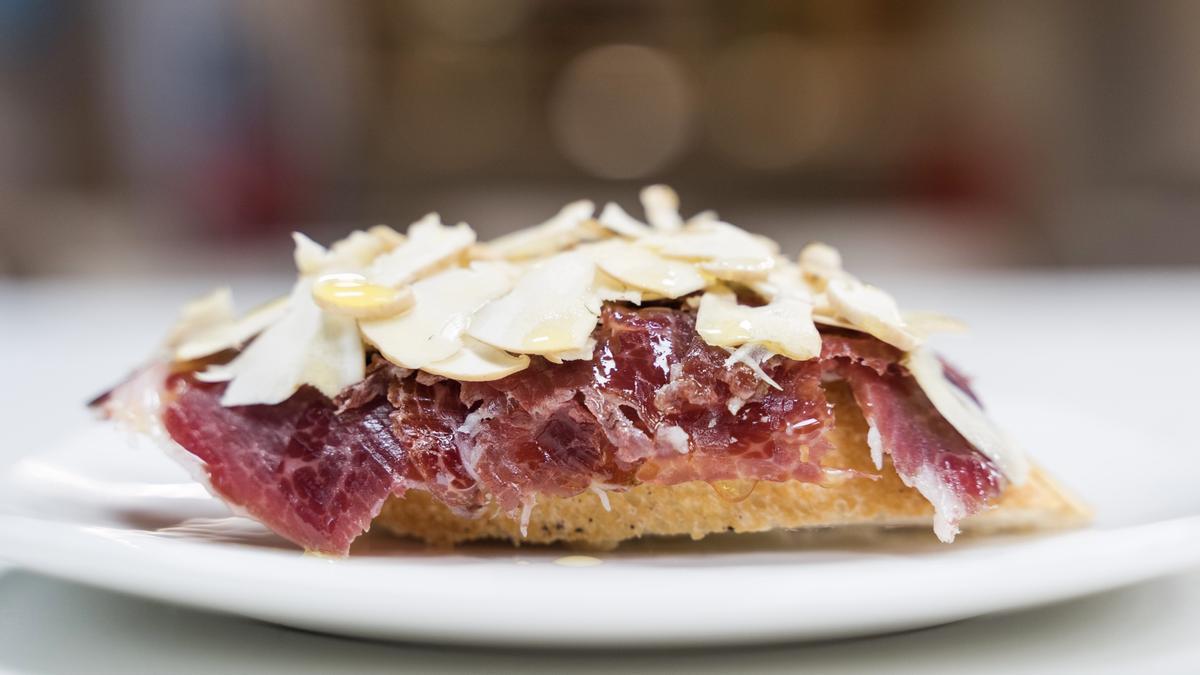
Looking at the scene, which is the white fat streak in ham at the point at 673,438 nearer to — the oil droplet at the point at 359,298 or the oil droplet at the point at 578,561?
the oil droplet at the point at 578,561

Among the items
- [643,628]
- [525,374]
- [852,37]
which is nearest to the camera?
[643,628]

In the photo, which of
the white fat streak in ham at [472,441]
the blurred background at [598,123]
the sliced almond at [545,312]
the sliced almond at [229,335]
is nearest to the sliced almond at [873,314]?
the sliced almond at [545,312]

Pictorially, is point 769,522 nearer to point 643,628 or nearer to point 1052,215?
point 643,628

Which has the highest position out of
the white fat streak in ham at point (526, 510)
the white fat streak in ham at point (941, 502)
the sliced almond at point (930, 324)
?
the sliced almond at point (930, 324)

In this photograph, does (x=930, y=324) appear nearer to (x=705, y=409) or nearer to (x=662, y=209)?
(x=705, y=409)

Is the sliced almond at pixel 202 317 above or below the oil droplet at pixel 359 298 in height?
below

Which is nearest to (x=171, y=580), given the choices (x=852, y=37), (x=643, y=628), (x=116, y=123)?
(x=643, y=628)
